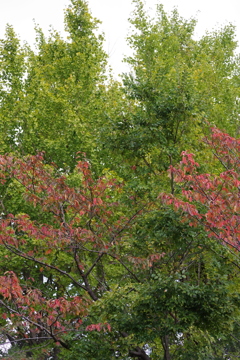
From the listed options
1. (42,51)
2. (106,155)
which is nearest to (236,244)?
(106,155)

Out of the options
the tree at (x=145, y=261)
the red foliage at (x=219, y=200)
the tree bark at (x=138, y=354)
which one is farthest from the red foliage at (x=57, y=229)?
the red foliage at (x=219, y=200)

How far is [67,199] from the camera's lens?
26.6ft

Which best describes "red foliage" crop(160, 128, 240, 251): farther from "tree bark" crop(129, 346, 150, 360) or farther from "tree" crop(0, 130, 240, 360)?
"tree bark" crop(129, 346, 150, 360)

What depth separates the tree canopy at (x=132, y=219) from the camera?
7.20m

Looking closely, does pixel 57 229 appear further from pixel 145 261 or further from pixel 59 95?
pixel 59 95

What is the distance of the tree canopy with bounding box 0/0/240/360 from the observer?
7.20 meters

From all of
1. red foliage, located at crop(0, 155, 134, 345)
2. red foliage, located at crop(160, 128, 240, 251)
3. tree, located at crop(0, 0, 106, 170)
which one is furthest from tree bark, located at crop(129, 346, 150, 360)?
tree, located at crop(0, 0, 106, 170)

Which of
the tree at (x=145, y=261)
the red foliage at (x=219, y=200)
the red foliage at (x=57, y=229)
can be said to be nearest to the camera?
the red foliage at (x=219, y=200)

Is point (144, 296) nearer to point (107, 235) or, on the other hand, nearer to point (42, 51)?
point (107, 235)

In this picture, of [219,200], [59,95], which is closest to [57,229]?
[219,200]

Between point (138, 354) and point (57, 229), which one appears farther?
point (138, 354)

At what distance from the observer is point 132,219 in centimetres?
892

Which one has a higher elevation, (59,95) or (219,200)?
(59,95)

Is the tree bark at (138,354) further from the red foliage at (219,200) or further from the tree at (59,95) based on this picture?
the tree at (59,95)
